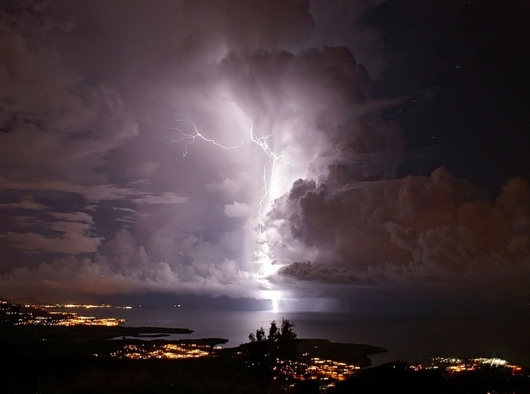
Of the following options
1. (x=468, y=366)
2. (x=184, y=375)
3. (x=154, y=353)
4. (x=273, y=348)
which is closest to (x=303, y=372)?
(x=273, y=348)

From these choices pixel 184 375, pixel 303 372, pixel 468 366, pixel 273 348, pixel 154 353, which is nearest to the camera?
pixel 303 372

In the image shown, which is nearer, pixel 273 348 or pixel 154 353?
pixel 273 348

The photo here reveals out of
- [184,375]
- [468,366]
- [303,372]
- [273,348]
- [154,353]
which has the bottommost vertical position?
[184,375]

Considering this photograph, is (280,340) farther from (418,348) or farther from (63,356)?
(418,348)

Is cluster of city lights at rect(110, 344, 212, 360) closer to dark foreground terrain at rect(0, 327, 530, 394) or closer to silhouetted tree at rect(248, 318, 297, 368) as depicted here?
dark foreground terrain at rect(0, 327, 530, 394)

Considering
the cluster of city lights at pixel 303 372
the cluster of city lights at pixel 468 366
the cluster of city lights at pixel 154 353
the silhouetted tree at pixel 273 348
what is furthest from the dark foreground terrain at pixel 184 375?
the cluster of city lights at pixel 468 366

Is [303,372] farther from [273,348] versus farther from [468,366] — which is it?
[468,366]

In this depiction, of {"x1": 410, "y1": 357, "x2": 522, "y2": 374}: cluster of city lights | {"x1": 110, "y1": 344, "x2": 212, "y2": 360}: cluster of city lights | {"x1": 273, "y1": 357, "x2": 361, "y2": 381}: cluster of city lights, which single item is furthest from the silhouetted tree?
{"x1": 110, "y1": 344, "x2": 212, "y2": 360}: cluster of city lights

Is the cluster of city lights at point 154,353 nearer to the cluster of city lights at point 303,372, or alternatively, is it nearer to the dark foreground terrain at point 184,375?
the dark foreground terrain at point 184,375

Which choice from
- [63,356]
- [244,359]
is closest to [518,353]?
[244,359]
